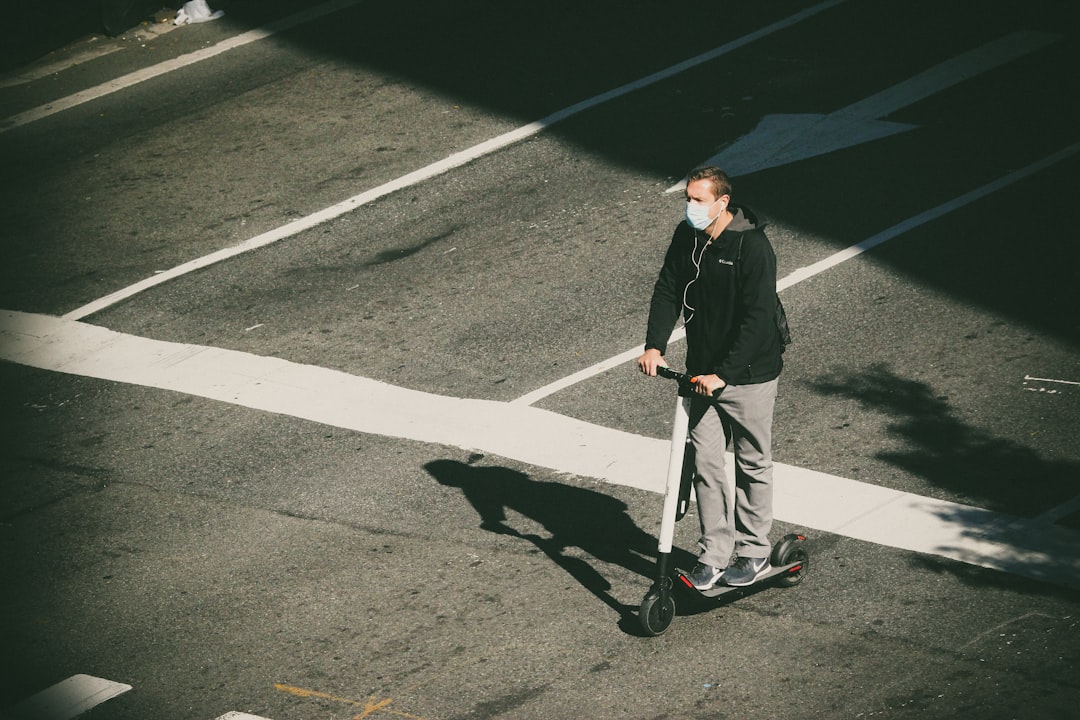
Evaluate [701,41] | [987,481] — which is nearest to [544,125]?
[701,41]

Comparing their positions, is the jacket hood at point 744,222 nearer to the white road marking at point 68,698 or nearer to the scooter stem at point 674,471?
the scooter stem at point 674,471

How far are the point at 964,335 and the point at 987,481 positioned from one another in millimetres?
1784

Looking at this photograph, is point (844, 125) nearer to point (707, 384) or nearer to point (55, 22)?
point (707, 384)

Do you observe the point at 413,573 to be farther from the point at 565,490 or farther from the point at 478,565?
the point at 565,490

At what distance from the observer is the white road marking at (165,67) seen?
49.8ft

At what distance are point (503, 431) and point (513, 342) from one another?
1.23 metres

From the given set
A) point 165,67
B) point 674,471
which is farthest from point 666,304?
point 165,67

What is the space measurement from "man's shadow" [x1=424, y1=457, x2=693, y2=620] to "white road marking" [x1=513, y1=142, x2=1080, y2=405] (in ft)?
3.13

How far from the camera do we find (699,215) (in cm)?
639

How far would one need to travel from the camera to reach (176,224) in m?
12.3

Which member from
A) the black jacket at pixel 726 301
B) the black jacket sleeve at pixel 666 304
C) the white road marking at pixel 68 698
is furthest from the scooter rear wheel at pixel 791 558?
the white road marking at pixel 68 698

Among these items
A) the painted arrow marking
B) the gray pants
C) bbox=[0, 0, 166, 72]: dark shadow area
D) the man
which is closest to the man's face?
the man

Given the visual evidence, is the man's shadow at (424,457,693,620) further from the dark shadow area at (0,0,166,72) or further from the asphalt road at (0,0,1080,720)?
the dark shadow area at (0,0,166,72)

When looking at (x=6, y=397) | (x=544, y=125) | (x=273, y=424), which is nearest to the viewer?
(x=273, y=424)
